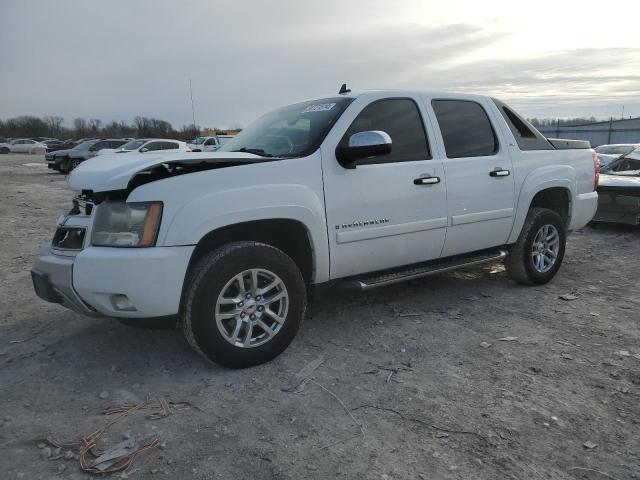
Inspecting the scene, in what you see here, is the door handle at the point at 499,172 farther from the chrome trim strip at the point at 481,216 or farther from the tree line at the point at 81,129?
the tree line at the point at 81,129

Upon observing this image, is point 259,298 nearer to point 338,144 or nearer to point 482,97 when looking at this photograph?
point 338,144

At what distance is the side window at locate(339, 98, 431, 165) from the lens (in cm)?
389

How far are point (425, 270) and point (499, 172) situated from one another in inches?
47.5

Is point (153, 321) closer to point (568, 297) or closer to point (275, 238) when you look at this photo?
point (275, 238)

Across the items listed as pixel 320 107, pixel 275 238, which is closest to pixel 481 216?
pixel 320 107

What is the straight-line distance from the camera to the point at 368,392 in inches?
120

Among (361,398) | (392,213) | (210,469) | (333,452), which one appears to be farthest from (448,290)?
(210,469)

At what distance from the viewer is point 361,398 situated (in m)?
2.97

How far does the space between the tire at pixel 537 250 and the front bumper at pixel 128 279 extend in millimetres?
3388

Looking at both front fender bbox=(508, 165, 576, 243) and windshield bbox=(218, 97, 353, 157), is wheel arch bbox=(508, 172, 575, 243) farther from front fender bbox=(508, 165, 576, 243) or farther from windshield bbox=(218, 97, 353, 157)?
windshield bbox=(218, 97, 353, 157)

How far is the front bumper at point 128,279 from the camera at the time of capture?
294 centimetres

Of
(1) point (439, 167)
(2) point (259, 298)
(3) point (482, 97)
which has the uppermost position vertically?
(3) point (482, 97)

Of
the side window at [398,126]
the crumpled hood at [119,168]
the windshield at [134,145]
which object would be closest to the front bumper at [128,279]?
the crumpled hood at [119,168]

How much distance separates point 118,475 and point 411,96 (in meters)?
3.42
